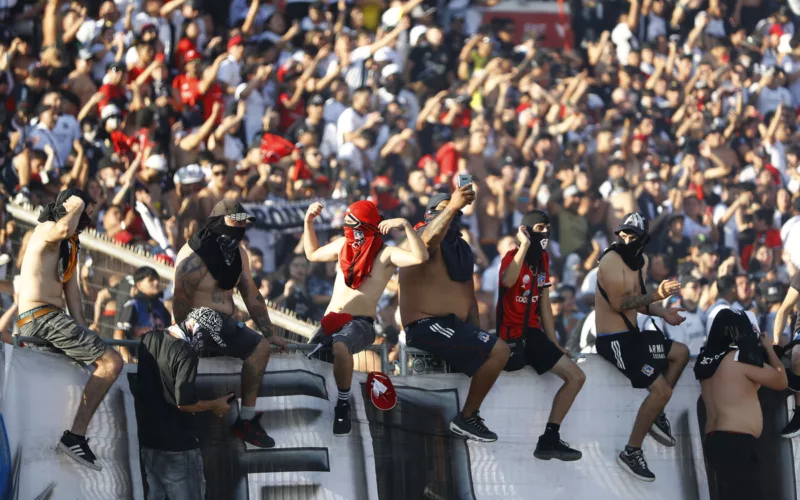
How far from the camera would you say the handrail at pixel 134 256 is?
10961 millimetres

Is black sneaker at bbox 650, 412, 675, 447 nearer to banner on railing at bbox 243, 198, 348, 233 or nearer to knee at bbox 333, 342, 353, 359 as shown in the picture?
knee at bbox 333, 342, 353, 359

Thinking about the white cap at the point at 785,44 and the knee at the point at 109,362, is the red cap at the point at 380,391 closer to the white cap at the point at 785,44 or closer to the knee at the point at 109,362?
the knee at the point at 109,362

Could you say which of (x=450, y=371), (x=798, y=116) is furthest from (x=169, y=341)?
(x=798, y=116)

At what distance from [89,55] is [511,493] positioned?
7763 mm

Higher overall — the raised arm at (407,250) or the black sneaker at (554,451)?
the raised arm at (407,250)

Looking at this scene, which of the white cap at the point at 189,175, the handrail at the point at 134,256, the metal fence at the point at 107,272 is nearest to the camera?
the metal fence at the point at 107,272

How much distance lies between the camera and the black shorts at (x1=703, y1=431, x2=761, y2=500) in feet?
30.5

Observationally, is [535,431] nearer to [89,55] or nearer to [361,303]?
[361,303]

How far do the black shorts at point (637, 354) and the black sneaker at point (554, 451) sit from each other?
657 millimetres

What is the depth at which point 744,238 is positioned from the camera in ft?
53.4

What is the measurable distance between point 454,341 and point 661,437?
68.8 inches

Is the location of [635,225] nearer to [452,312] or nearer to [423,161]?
[452,312]

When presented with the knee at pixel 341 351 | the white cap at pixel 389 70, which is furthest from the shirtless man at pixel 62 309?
the white cap at pixel 389 70

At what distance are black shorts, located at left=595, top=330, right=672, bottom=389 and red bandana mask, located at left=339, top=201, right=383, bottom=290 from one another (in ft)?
5.90
